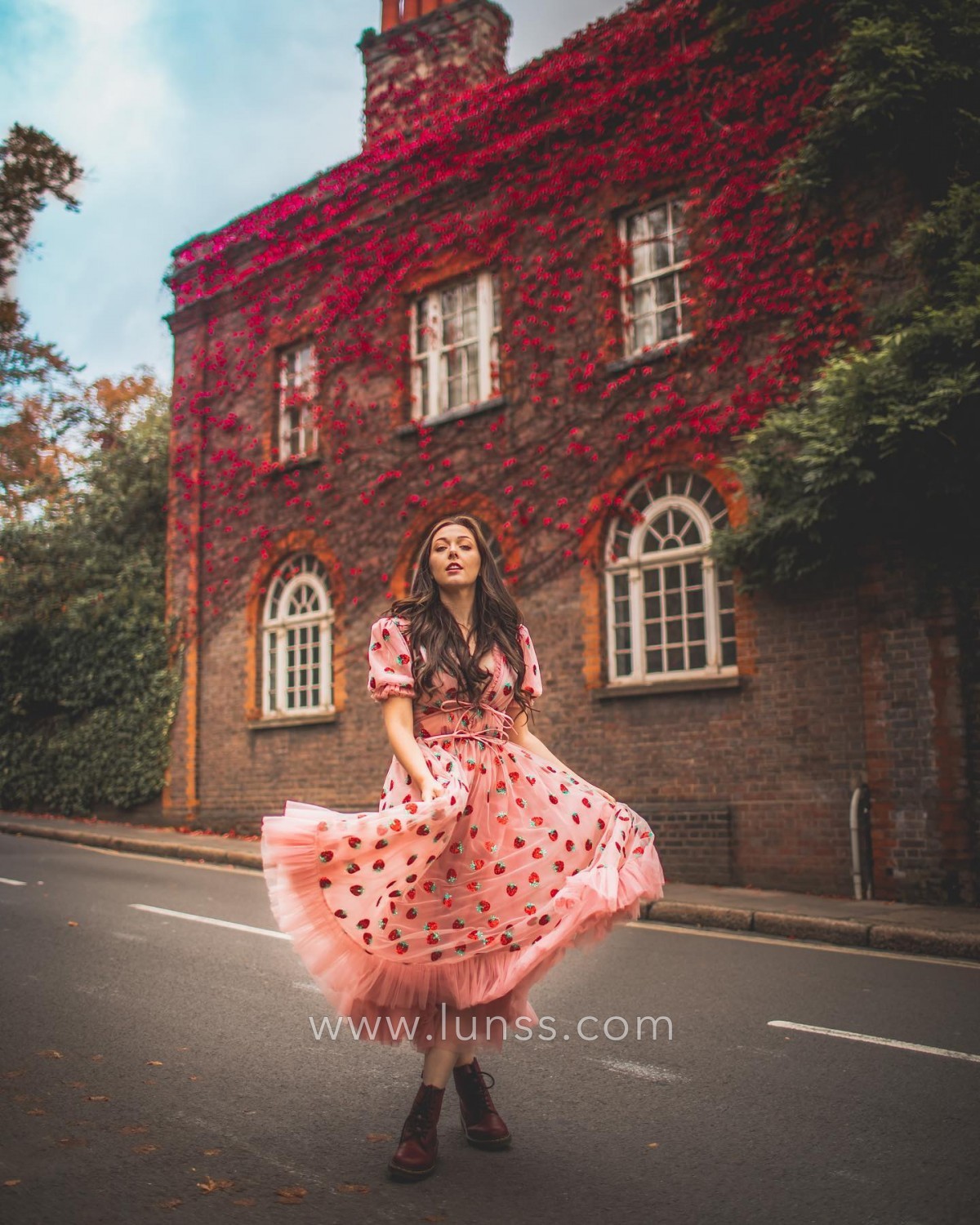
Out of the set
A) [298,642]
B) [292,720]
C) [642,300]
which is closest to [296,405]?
[298,642]

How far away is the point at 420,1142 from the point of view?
332cm

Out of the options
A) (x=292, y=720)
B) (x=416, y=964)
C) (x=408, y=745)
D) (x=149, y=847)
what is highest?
(x=292, y=720)

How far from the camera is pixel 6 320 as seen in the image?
50.1 feet

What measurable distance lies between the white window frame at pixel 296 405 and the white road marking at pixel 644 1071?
12.8 meters

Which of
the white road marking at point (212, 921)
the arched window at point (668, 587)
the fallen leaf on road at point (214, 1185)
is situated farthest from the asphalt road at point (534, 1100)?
the arched window at point (668, 587)

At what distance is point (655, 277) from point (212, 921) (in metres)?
8.35

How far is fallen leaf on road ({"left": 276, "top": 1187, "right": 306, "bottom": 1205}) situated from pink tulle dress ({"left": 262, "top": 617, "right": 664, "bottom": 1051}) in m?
0.51

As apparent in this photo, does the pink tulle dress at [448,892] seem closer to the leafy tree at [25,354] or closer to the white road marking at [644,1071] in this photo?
the white road marking at [644,1071]

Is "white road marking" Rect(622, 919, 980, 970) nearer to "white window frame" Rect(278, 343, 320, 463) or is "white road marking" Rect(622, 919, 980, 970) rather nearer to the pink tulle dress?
the pink tulle dress

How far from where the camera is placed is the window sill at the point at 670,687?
1098 cm

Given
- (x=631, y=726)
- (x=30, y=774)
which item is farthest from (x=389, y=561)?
(x=30, y=774)

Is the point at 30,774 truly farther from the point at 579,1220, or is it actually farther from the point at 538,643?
the point at 579,1220

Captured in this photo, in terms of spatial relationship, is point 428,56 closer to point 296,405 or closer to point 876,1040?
point 296,405

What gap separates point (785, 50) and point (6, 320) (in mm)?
10589
